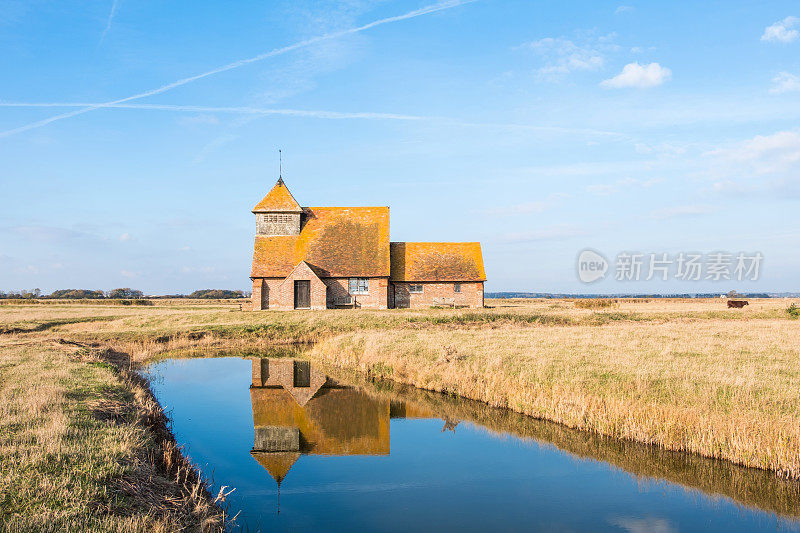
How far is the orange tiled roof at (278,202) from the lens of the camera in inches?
1774

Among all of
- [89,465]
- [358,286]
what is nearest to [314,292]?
[358,286]

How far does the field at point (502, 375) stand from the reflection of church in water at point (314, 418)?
2.54m

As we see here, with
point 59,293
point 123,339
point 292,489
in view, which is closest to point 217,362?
point 123,339

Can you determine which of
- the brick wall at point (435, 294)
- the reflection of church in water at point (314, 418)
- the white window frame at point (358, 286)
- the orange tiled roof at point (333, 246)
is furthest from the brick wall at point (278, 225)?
the reflection of church in water at point (314, 418)

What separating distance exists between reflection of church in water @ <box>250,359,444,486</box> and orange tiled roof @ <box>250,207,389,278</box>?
22.0 m

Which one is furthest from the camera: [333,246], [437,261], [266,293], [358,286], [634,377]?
[437,261]

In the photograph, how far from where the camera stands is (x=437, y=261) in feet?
150

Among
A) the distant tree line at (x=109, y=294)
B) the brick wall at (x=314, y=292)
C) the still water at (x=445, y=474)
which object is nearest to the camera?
the still water at (x=445, y=474)

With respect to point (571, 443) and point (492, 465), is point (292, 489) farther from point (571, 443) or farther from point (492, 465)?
point (571, 443)

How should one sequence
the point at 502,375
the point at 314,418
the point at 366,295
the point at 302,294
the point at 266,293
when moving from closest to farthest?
the point at 314,418
the point at 502,375
the point at 302,294
the point at 266,293
the point at 366,295

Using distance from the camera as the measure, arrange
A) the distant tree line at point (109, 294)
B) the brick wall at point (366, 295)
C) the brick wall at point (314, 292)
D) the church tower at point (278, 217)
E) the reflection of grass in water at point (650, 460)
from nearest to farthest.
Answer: the reflection of grass in water at point (650, 460) → the brick wall at point (314, 292) → the brick wall at point (366, 295) → the church tower at point (278, 217) → the distant tree line at point (109, 294)

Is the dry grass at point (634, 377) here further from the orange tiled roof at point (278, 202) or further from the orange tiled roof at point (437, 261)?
the orange tiled roof at point (278, 202)

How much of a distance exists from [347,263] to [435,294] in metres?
7.87

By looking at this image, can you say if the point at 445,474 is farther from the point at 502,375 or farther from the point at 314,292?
the point at 314,292
